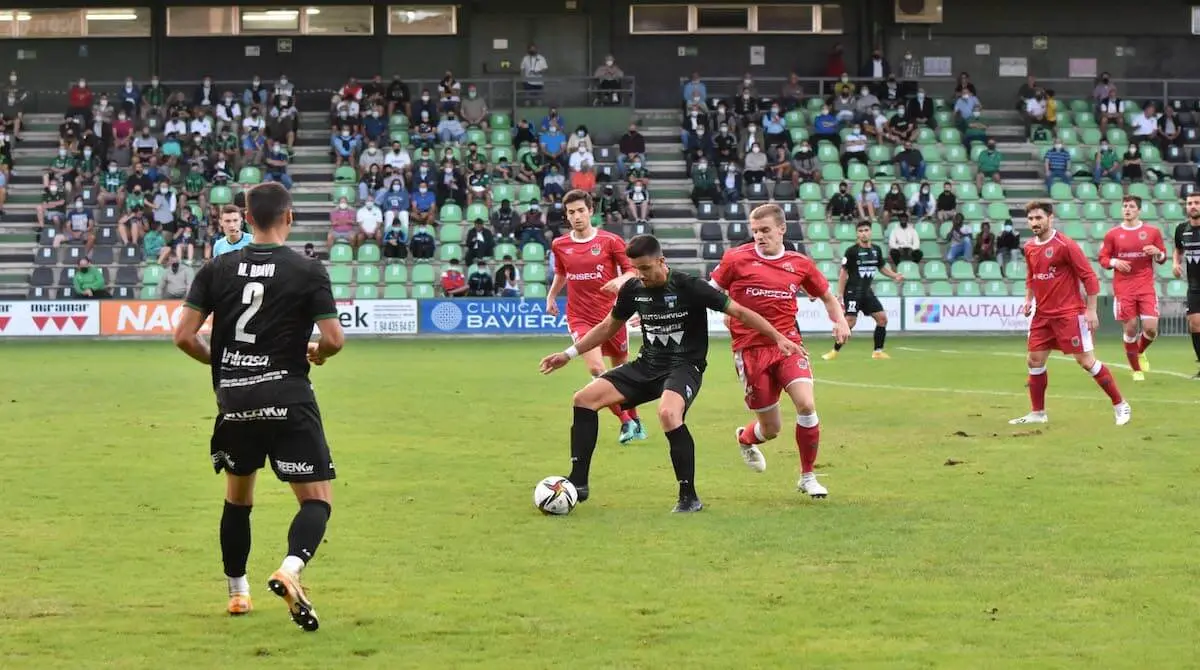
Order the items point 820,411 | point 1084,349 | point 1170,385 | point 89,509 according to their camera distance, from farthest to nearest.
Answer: point 1170,385
point 820,411
point 1084,349
point 89,509

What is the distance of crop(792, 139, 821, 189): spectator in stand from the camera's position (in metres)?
42.8

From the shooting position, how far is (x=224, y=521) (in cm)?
817

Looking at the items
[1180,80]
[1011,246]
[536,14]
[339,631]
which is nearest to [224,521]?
[339,631]

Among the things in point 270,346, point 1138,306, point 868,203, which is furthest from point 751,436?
point 868,203

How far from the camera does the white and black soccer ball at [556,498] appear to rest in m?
11.3

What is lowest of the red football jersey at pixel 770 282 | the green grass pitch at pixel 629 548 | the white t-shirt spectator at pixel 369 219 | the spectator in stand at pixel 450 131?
the green grass pitch at pixel 629 548

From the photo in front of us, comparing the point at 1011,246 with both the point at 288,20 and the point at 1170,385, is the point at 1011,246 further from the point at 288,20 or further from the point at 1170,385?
the point at 288,20

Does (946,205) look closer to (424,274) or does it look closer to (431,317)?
(424,274)

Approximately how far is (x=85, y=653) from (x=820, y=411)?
41.9 feet

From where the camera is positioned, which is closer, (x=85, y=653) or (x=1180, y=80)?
(x=85, y=653)

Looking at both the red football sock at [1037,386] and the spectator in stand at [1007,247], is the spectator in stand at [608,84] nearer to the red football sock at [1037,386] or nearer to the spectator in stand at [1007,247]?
the spectator in stand at [1007,247]

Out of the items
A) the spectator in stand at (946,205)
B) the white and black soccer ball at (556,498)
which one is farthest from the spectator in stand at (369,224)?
the white and black soccer ball at (556,498)

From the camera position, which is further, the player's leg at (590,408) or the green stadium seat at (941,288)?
the green stadium seat at (941,288)

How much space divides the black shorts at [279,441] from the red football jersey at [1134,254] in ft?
54.4
